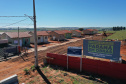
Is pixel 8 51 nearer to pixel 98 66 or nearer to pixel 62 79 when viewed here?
pixel 62 79

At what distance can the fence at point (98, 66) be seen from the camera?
8.62 meters

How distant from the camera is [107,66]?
912 centimetres

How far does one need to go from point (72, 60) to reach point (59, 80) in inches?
121

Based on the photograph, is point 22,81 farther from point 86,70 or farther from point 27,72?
point 86,70

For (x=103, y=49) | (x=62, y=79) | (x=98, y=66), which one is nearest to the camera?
(x=62, y=79)

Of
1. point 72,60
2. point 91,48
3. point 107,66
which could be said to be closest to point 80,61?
point 72,60

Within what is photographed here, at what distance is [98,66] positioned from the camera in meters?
9.49

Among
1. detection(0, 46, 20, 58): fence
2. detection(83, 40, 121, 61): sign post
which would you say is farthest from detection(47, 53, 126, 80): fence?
detection(0, 46, 20, 58): fence

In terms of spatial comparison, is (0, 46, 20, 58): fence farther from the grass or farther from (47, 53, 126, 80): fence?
(47, 53, 126, 80): fence

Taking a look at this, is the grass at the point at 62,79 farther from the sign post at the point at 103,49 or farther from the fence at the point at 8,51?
the fence at the point at 8,51

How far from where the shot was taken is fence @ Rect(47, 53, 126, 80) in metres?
8.62

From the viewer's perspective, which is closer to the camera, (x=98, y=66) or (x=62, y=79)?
(x=62, y=79)

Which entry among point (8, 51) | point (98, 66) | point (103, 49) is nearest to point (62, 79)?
point (98, 66)

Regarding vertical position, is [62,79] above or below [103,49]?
below
